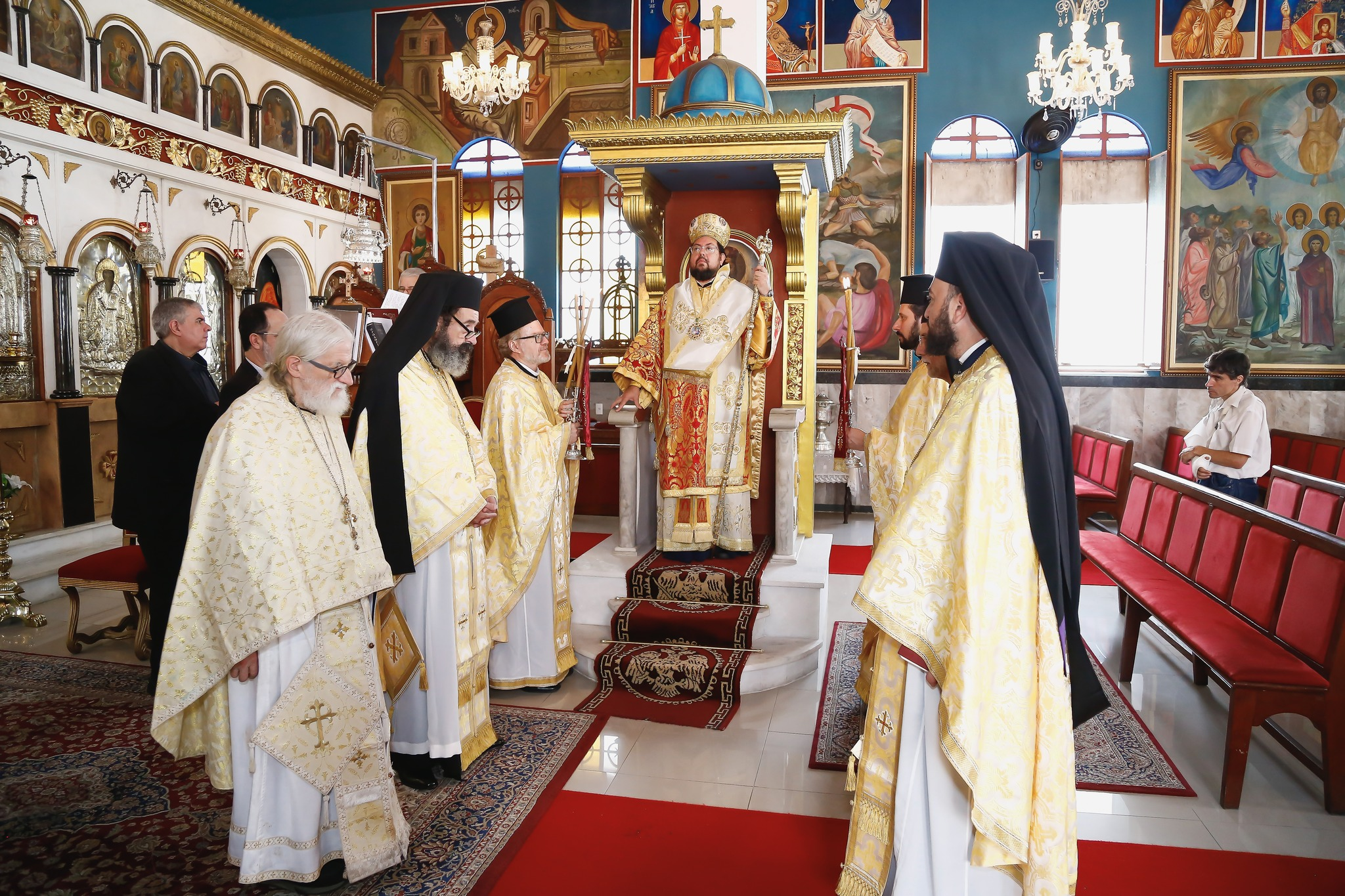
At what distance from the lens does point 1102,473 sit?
9.08 m

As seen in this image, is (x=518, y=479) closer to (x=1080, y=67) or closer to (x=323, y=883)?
(x=323, y=883)

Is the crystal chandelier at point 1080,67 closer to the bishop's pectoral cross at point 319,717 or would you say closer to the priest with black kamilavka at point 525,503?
the priest with black kamilavka at point 525,503

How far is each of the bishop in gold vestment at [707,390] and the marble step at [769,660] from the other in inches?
28.6

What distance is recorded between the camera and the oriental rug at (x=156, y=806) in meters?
2.93

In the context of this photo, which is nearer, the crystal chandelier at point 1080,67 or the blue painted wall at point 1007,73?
the crystal chandelier at point 1080,67

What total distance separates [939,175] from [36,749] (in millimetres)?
9975

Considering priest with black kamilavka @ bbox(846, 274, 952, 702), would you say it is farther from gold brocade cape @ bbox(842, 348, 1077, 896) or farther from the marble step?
gold brocade cape @ bbox(842, 348, 1077, 896)

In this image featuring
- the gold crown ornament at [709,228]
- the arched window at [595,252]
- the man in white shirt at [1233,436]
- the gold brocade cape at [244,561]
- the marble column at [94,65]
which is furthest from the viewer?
the arched window at [595,252]

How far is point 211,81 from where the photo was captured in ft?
31.4

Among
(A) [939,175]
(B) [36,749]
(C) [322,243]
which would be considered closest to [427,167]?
(C) [322,243]

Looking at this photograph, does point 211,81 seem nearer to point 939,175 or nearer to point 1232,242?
point 939,175

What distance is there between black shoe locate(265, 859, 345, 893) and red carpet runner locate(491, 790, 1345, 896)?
1.62ft

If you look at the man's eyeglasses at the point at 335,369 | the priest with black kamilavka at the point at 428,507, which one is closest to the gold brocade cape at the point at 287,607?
the man's eyeglasses at the point at 335,369

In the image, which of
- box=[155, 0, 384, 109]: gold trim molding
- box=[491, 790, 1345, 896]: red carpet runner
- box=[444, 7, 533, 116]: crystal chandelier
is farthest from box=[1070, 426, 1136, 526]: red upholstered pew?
box=[155, 0, 384, 109]: gold trim molding
